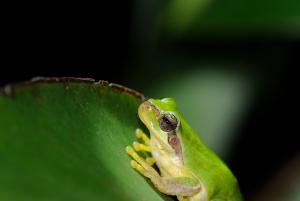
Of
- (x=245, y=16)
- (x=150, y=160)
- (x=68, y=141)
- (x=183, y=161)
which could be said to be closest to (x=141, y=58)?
(x=245, y=16)

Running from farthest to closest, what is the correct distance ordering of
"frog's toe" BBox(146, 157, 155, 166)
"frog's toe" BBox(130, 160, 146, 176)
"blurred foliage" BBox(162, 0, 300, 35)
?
"blurred foliage" BBox(162, 0, 300, 35), "frog's toe" BBox(146, 157, 155, 166), "frog's toe" BBox(130, 160, 146, 176)

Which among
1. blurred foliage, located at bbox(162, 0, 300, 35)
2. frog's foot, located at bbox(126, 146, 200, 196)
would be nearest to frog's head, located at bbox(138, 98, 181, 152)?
frog's foot, located at bbox(126, 146, 200, 196)

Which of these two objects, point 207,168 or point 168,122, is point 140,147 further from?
point 207,168

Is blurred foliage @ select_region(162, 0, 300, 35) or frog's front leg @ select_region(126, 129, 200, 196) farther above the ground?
blurred foliage @ select_region(162, 0, 300, 35)

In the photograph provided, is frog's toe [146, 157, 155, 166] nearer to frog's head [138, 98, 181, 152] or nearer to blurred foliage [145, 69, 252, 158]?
frog's head [138, 98, 181, 152]

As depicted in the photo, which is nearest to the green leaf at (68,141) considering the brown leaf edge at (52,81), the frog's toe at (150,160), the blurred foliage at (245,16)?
the brown leaf edge at (52,81)

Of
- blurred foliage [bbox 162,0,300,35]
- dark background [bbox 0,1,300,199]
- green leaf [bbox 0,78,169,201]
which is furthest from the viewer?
dark background [bbox 0,1,300,199]
